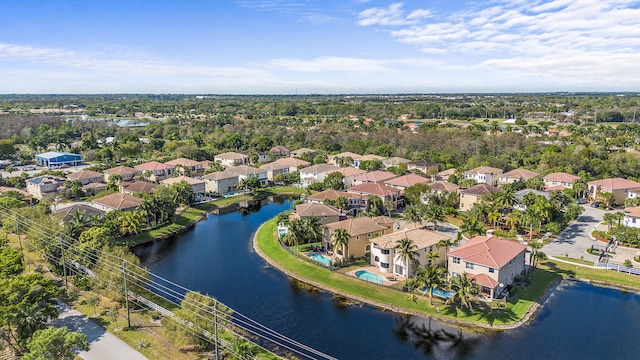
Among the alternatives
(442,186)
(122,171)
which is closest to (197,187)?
(122,171)

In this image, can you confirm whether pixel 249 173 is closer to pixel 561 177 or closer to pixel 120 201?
pixel 120 201

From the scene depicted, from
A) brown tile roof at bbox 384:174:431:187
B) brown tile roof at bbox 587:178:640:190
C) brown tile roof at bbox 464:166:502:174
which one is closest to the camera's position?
brown tile roof at bbox 587:178:640:190

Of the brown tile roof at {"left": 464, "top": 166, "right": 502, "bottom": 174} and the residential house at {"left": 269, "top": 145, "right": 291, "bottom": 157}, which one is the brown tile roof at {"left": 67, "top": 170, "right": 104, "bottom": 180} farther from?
the brown tile roof at {"left": 464, "top": 166, "right": 502, "bottom": 174}

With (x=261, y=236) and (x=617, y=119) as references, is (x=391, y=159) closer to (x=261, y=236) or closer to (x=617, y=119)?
(x=261, y=236)

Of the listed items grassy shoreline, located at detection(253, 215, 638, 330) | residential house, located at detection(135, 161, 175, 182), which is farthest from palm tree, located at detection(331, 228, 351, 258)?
residential house, located at detection(135, 161, 175, 182)

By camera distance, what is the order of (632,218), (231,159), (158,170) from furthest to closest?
1. (231,159)
2. (158,170)
3. (632,218)

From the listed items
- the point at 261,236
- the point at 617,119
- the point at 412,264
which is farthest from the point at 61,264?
the point at 617,119

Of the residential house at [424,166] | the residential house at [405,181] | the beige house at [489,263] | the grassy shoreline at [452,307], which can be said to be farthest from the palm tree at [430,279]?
the residential house at [424,166]
